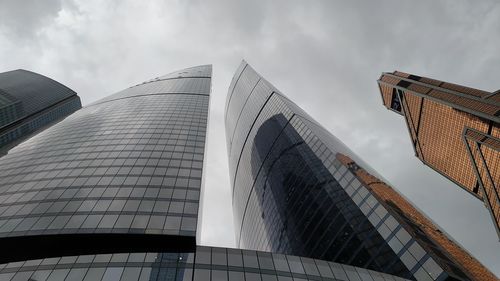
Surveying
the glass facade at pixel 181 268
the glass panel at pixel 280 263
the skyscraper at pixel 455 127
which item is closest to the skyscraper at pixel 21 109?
the glass facade at pixel 181 268

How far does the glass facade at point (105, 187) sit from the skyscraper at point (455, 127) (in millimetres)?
64765

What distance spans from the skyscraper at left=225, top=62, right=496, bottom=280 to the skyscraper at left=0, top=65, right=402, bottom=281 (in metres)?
12.9

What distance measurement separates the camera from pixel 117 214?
37.9 meters

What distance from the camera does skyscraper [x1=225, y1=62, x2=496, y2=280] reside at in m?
46.1

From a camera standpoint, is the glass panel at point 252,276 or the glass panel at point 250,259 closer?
the glass panel at point 252,276

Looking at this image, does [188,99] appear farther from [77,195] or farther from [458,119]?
[458,119]

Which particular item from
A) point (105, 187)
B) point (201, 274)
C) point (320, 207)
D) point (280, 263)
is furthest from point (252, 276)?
point (320, 207)

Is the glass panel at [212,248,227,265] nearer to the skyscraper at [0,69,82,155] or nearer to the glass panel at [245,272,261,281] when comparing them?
the glass panel at [245,272,261,281]

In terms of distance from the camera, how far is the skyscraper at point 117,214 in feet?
98.6

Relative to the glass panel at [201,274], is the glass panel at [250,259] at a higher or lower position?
higher

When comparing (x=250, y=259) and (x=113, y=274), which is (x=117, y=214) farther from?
(x=250, y=259)

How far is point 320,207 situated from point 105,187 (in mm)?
39766

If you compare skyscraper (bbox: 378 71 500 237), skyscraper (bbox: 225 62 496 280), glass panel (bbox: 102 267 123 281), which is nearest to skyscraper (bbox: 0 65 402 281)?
glass panel (bbox: 102 267 123 281)

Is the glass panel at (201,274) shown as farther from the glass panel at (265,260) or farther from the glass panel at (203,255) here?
the glass panel at (265,260)
